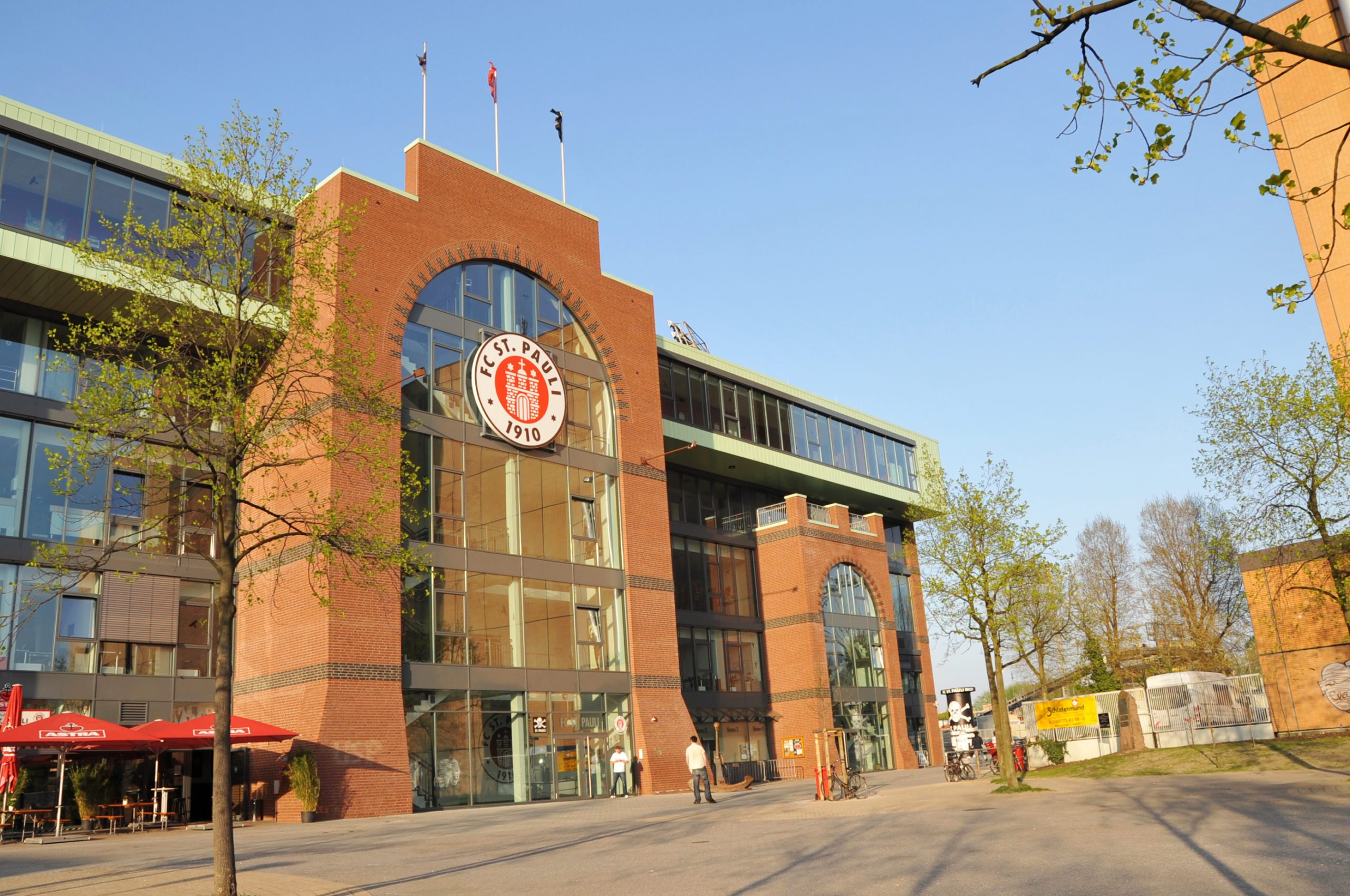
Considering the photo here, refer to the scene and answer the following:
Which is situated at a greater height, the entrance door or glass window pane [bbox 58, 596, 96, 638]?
glass window pane [bbox 58, 596, 96, 638]

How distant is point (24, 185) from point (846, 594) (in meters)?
35.4

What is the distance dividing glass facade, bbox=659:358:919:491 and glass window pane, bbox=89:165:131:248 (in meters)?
20.4

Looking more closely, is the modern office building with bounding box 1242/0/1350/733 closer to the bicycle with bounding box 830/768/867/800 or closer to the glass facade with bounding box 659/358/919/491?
the bicycle with bounding box 830/768/867/800

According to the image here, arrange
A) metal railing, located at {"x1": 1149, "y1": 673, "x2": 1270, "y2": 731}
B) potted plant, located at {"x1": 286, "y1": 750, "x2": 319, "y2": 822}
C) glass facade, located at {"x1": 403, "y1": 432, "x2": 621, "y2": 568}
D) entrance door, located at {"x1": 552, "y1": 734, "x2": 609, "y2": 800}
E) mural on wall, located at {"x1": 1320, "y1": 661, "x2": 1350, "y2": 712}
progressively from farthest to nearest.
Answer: mural on wall, located at {"x1": 1320, "y1": 661, "x2": 1350, "y2": 712}, metal railing, located at {"x1": 1149, "y1": 673, "x2": 1270, "y2": 731}, entrance door, located at {"x1": 552, "y1": 734, "x2": 609, "y2": 800}, glass facade, located at {"x1": 403, "y1": 432, "x2": 621, "y2": 568}, potted plant, located at {"x1": 286, "y1": 750, "x2": 319, "y2": 822}

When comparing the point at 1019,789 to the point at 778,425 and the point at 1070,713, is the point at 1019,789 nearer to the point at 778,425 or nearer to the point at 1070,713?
the point at 1070,713

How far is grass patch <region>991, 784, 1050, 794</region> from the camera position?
23109mm

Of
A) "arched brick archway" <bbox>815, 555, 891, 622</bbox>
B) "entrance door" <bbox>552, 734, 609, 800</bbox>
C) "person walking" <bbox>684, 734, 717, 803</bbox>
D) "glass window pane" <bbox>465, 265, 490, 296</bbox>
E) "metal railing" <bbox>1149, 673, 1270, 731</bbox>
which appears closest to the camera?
"person walking" <bbox>684, 734, 717, 803</bbox>

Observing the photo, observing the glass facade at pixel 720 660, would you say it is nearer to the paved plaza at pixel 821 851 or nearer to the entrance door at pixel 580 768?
the entrance door at pixel 580 768

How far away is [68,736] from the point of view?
21.1m

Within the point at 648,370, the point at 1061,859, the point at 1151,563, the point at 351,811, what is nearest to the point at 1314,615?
the point at 1151,563

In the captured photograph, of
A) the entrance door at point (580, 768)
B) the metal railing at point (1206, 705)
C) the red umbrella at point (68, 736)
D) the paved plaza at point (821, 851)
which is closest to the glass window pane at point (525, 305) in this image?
the entrance door at point (580, 768)

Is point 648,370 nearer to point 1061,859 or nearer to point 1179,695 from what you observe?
point 1179,695

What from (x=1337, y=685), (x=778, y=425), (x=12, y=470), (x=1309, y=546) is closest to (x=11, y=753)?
(x=12, y=470)

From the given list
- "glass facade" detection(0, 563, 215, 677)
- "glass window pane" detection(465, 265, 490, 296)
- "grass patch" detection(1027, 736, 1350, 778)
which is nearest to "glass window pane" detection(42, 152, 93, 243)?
"glass facade" detection(0, 563, 215, 677)
